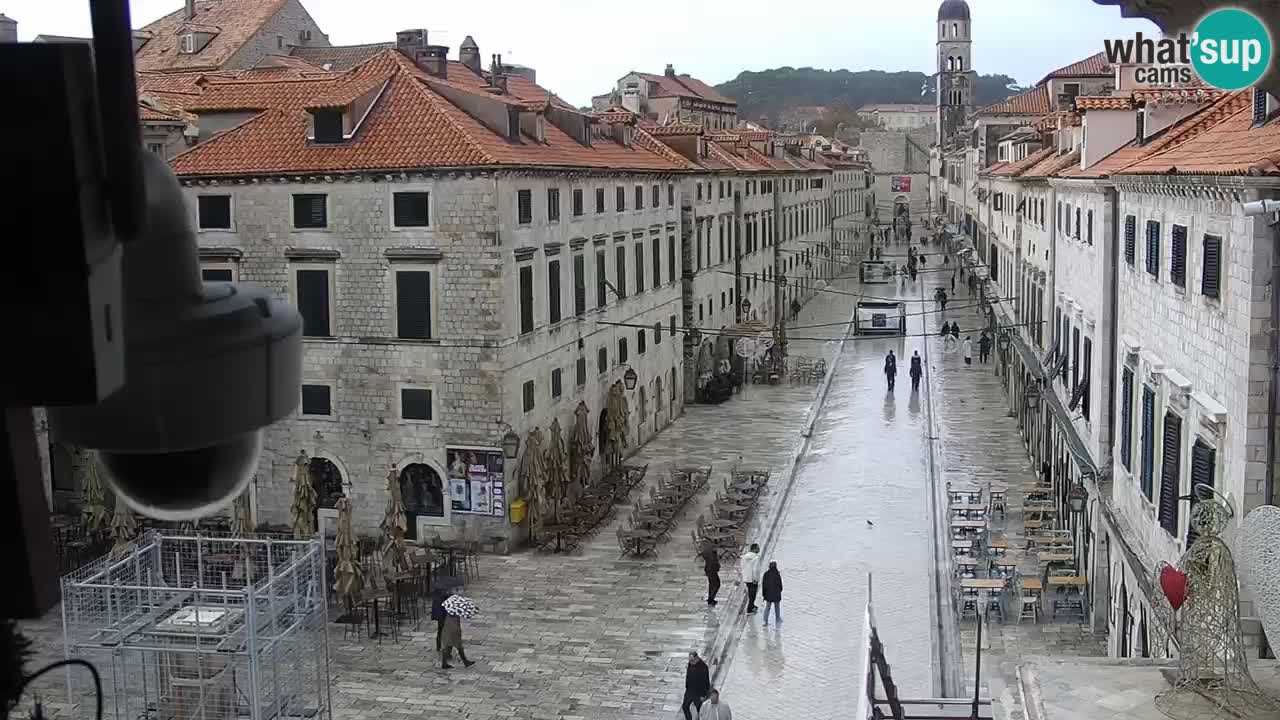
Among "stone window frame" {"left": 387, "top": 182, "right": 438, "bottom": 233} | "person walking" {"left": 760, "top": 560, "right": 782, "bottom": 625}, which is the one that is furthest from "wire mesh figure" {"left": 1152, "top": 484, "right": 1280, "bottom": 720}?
"stone window frame" {"left": 387, "top": 182, "right": 438, "bottom": 233}

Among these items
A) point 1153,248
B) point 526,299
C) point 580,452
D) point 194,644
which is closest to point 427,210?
point 526,299

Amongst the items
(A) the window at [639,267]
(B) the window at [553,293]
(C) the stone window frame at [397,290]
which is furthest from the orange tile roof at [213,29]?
(C) the stone window frame at [397,290]

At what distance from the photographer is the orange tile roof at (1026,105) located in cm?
9025

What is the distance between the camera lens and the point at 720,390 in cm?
4600

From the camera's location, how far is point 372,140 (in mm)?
27500

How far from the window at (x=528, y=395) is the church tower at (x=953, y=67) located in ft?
370

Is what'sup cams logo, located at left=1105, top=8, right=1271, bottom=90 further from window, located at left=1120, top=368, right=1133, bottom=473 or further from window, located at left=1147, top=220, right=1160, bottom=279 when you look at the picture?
window, located at left=1120, top=368, right=1133, bottom=473

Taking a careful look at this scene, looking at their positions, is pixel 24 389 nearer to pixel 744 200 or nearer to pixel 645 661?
pixel 645 661

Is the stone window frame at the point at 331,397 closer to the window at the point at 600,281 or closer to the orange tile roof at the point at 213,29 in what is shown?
the window at the point at 600,281

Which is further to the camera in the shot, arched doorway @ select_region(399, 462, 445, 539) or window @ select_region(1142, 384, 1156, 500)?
arched doorway @ select_region(399, 462, 445, 539)

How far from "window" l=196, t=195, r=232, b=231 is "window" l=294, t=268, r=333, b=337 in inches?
81.4

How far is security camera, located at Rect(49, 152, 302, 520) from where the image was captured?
2160 millimetres

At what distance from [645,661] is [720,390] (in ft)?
84.9

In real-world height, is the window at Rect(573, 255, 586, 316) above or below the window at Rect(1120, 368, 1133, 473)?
above
